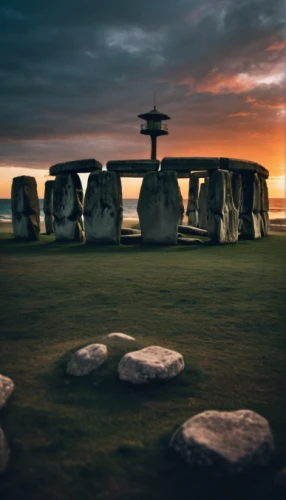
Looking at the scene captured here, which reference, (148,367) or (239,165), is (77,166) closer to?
(239,165)

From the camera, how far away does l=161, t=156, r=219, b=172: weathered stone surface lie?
10455 millimetres

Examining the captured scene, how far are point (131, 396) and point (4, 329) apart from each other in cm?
170

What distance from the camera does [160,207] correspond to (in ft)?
33.4

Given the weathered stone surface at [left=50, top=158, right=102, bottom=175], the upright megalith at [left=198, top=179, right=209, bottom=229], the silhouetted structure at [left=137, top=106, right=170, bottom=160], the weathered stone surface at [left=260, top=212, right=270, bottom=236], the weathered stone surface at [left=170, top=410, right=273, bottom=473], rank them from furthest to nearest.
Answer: the silhouetted structure at [left=137, top=106, right=170, bottom=160] < the upright megalith at [left=198, top=179, right=209, bottom=229] < the weathered stone surface at [left=260, top=212, right=270, bottom=236] < the weathered stone surface at [left=50, top=158, right=102, bottom=175] < the weathered stone surface at [left=170, top=410, right=273, bottom=473]

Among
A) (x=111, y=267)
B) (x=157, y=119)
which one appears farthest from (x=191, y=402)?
(x=157, y=119)

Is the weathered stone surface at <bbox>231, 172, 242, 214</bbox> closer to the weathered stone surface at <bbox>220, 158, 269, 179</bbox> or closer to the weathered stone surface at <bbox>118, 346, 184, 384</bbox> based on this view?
the weathered stone surface at <bbox>220, 158, 269, 179</bbox>

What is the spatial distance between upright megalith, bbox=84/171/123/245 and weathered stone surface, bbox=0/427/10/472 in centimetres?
846

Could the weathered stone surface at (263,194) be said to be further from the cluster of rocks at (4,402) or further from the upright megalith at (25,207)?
the cluster of rocks at (4,402)

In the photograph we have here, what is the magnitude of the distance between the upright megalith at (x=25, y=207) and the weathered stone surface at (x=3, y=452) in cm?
1011

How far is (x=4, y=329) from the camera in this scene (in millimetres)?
3787

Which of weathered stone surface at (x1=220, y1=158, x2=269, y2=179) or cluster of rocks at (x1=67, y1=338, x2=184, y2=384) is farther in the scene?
weathered stone surface at (x1=220, y1=158, x2=269, y2=179)

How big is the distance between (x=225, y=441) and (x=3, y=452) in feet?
3.29

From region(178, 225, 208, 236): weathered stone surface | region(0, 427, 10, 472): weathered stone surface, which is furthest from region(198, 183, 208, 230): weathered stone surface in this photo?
region(0, 427, 10, 472): weathered stone surface

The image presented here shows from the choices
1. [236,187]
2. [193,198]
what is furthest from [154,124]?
[236,187]
